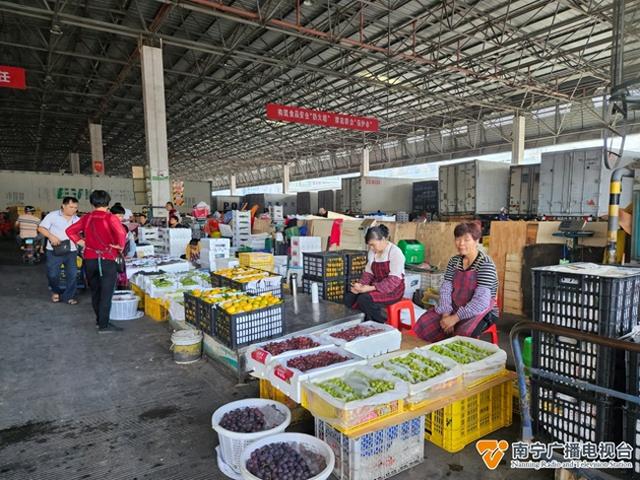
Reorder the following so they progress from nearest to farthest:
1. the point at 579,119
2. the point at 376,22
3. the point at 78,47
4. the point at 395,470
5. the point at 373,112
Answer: the point at 395,470 → the point at 376,22 → the point at 78,47 → the point at 579,119 → the point at 373,112

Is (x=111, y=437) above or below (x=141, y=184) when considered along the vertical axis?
below

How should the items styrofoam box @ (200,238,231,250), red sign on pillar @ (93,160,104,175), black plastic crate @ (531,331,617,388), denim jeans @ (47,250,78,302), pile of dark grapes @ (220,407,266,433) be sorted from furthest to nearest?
red sign on pillar @ (93,160,104,175) < styrofoam box @ (200,238,231,250) < denim jeans @ (47,250,78,302) < pile of dark grapes @ (220,407,266,433) < black plastic crate @ (531,331,617,388)

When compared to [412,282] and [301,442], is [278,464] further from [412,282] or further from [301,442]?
[412,282]

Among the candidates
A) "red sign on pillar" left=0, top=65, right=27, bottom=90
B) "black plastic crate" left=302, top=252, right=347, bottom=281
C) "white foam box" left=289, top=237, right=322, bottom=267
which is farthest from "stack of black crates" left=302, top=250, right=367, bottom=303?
"red sign on pillar" left=0, top=65, right=27, bottom=90

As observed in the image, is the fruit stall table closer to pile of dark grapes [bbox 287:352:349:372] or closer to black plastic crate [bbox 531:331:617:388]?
pile of dark grapes [bbox 287:352:349:372]

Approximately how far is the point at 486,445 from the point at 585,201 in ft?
35.0

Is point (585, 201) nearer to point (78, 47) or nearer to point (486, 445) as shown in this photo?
point (486, 445)

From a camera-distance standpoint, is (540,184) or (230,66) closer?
(540,184)

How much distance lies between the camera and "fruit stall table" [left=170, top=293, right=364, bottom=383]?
3655 millimetres

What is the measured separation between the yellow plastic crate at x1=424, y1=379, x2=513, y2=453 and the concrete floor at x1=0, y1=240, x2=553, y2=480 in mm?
72

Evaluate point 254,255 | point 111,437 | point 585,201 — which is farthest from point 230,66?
point 111,437

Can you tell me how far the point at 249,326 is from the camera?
3604mm

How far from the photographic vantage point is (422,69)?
15516 mm

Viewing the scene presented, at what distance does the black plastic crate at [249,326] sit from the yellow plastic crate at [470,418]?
1.63m
